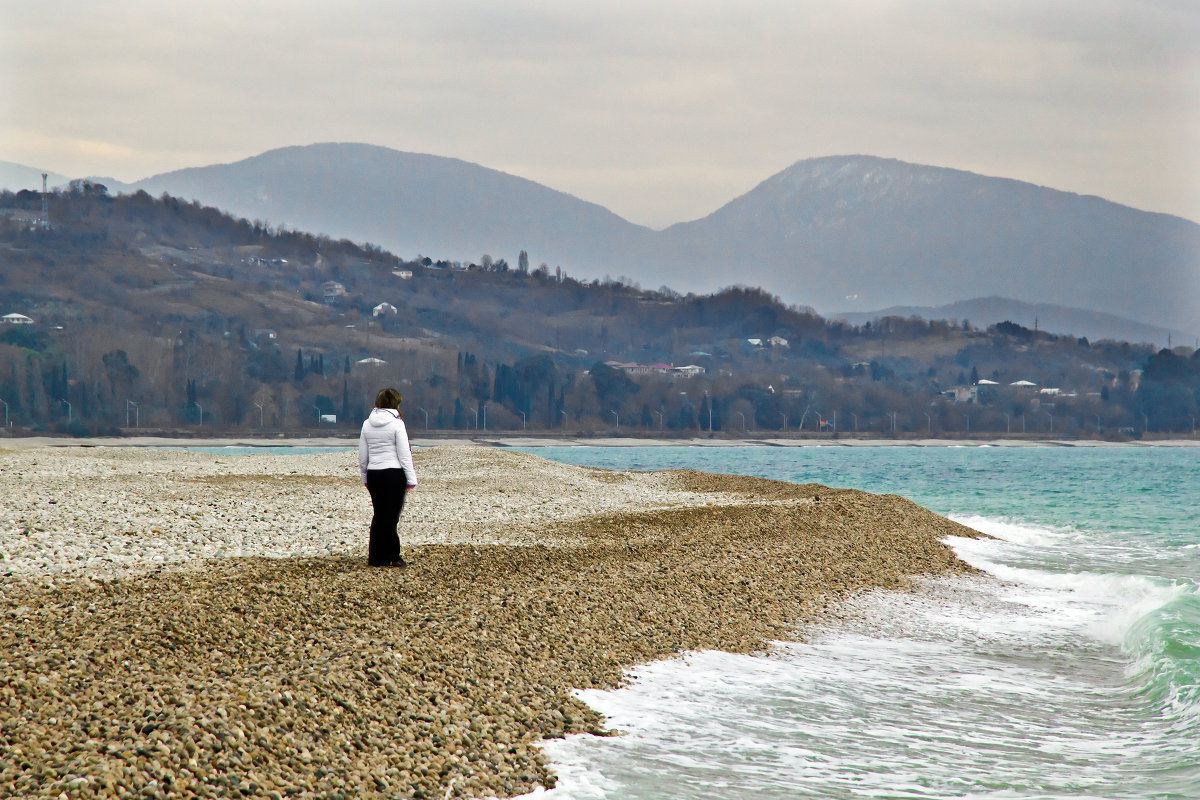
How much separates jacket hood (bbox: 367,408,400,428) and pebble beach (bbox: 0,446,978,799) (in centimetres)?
166

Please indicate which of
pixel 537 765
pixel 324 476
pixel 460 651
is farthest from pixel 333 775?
pixel 324 476

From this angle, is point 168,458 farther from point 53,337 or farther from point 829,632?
point 53,337

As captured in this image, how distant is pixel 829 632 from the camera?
38.8 feet

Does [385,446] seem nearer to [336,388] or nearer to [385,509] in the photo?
[385,509]

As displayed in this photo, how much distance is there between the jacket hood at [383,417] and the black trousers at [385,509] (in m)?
0.52

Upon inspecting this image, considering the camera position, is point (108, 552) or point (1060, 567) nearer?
point (108, 552)

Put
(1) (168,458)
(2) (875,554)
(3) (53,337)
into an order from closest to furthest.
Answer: (2) (875,554) < (1) (168,458) < (3) (53,337)

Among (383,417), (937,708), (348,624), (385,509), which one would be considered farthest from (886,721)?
(383,417)

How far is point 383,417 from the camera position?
11531mm

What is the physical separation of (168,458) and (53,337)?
469 feet

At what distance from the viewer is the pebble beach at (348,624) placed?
581 cm

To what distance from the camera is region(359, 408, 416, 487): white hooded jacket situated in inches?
449

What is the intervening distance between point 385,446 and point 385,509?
74 cm

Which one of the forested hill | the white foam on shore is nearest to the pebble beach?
the white foam on shore
